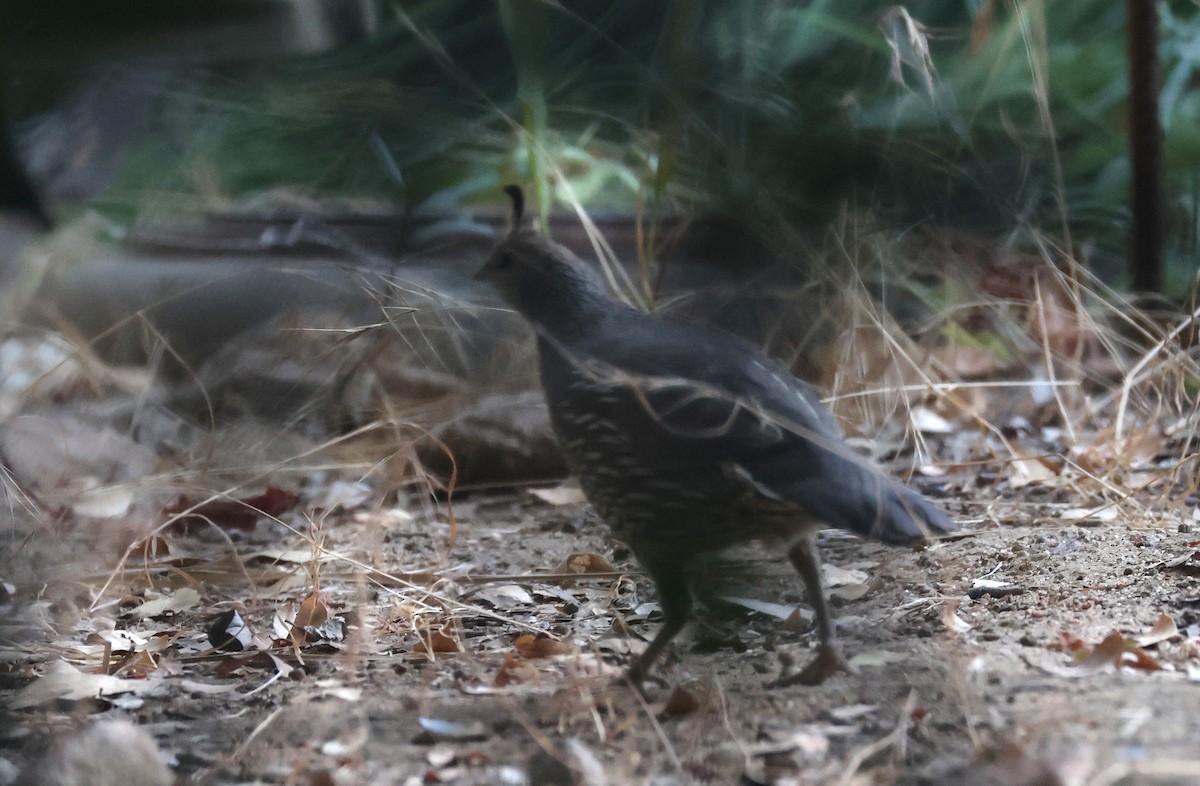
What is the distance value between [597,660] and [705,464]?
49 cm

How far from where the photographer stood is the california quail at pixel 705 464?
89.4 inches

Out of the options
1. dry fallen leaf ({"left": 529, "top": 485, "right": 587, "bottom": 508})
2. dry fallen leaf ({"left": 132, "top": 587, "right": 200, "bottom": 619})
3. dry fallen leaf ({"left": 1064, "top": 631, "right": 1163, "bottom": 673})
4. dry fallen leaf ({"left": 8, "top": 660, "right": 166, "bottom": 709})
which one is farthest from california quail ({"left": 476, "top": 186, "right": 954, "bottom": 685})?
dry fallen leaf ({"left": 529, "top": 485, "right": 587, "bottom": 508})

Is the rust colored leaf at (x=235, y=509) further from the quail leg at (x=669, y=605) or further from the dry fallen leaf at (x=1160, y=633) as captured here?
the dry fallen leaf at (x=1160, y=633)

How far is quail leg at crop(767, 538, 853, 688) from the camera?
232 cm

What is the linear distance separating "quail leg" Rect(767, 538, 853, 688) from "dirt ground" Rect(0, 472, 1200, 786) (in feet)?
0.16

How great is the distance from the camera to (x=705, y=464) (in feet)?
7.54

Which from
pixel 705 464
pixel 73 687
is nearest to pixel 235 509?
pixel 73 687

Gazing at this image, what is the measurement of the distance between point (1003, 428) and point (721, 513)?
83.8 inches

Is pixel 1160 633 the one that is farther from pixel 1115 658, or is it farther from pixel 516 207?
pixel 516 207

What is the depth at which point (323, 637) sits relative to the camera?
9.09 feet

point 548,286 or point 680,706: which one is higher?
point 548,286

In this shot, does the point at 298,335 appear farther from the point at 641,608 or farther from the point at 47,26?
the point at 47,26

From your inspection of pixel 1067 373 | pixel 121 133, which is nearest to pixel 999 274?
pixel 1067 373

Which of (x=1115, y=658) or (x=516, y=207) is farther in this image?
(x=516, y=207)
